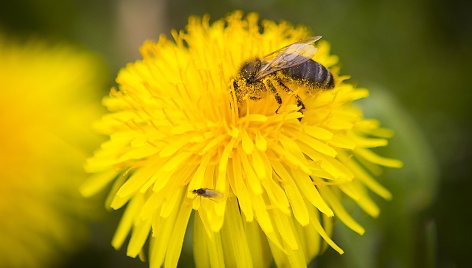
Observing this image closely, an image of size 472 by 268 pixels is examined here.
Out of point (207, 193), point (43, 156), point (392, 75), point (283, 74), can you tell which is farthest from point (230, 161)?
point (392, 75)

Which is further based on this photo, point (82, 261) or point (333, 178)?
point (82, 261)

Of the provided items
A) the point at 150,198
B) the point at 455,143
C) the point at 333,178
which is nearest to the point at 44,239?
the point at 150,198

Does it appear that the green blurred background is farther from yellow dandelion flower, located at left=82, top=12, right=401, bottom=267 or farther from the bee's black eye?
the bee's black eye

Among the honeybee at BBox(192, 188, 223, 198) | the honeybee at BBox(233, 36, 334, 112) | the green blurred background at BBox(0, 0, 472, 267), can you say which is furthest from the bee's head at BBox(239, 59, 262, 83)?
the green blurred background at BBox(0, 0, 472, 267)

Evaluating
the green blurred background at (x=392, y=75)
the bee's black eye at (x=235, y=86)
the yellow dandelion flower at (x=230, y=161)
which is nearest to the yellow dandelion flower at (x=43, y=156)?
the green blurred background at (x=392, y=75)

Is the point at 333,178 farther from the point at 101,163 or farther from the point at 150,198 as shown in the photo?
the point at 101,163

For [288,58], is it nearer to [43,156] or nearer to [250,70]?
[250,70]
